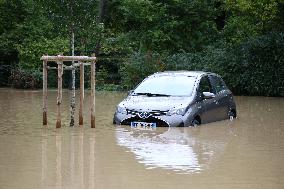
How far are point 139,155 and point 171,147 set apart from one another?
118 centimetres

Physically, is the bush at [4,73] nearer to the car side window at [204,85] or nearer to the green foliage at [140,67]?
the green foliage at [140,67]

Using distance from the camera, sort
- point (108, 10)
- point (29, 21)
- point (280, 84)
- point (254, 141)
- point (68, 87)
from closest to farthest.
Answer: point (254, 141) → point (280, 84) → point (68, 87) → point (29, 21) → point (108, 10)

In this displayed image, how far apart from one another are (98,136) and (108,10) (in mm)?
30869

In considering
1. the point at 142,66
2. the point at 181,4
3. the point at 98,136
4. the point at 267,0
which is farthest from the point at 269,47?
the point at 98,136

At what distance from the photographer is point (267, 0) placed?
1302 inches

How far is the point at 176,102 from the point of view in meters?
16.0

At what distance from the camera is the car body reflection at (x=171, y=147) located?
1069 centimetres

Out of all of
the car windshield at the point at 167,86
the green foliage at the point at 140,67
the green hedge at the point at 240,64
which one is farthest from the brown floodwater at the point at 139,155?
the green foliage at the point at 140,67

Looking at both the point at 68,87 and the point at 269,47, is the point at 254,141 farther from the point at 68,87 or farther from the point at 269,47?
the point at 68,87

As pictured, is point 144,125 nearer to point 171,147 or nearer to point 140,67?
point 171,147

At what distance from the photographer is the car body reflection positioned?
35.1 feet

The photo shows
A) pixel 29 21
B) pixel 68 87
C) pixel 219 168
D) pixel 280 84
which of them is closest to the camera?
pixel 219 168

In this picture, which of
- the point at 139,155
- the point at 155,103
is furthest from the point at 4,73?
the point at 139,155

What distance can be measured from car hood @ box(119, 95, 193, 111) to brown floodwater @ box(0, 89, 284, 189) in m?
0.57
